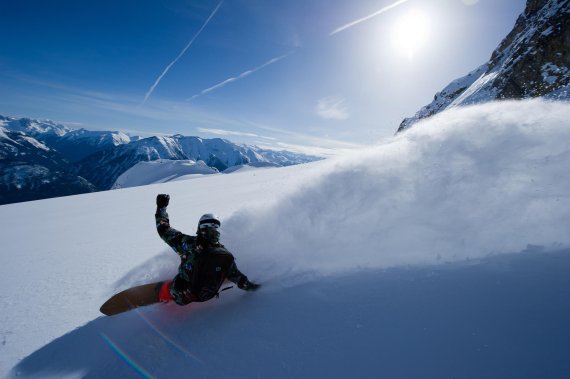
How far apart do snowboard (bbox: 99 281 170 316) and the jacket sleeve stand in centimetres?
61

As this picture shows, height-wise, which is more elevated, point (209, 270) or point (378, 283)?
point (209, 270)

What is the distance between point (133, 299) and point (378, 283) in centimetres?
351

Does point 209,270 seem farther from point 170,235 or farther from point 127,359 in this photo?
point 127,359

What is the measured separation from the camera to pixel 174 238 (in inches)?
162

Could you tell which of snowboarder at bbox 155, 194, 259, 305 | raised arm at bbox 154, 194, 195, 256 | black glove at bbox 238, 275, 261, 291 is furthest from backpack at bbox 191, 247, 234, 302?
raised arm at bbox 154, 194, 195, 256

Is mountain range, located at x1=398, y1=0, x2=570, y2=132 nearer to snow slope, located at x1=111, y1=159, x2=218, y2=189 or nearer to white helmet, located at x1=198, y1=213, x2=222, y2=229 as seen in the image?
white helmet, located at x1=198, y1=213, x2=222, y2=229

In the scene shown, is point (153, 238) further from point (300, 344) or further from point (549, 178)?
point (549, 178)

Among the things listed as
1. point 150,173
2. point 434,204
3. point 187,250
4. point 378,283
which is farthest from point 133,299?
point 150,173

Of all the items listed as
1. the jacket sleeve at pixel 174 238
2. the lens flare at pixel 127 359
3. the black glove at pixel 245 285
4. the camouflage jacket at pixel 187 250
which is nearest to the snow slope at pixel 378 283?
the lens flare at pixel 127 359

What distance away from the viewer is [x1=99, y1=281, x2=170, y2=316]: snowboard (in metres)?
4.19

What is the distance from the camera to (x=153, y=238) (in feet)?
28.7

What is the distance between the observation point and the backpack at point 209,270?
11.7 feet

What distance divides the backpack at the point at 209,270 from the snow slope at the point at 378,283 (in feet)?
1.16

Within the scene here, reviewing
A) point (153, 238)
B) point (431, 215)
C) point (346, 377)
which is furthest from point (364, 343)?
point (153, 238)
